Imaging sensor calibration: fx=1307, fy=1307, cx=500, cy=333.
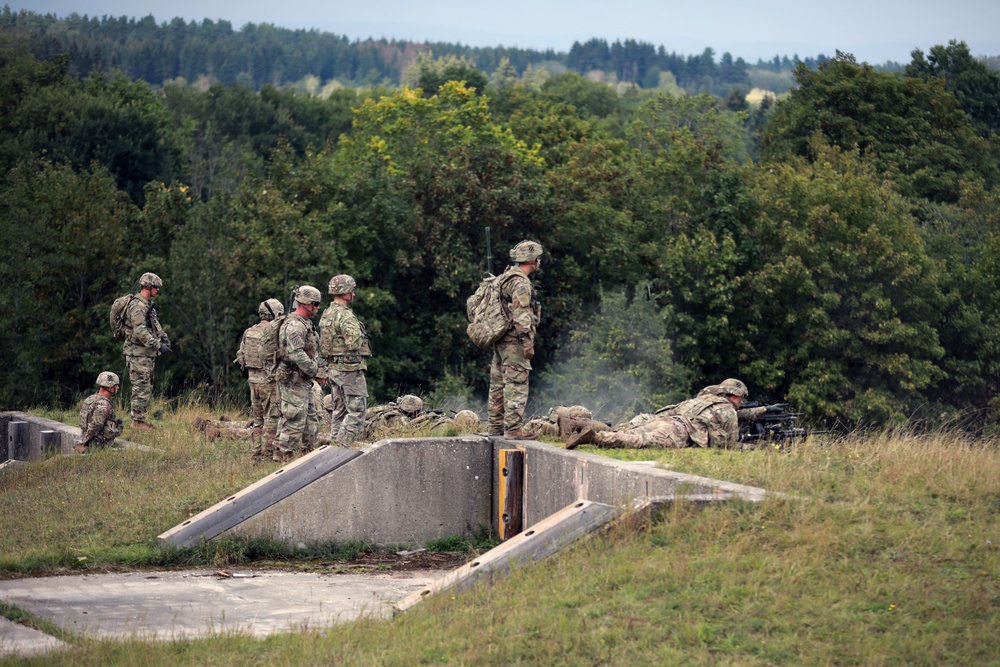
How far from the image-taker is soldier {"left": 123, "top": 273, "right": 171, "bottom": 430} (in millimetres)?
19047

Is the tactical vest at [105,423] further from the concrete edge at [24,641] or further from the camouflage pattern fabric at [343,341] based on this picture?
the concrete edge at [24,641]

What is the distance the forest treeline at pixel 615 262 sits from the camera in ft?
115

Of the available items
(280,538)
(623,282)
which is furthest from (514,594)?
(623,282)

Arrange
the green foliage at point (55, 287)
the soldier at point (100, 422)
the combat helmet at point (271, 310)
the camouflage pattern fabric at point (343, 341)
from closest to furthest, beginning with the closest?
1. the camouflage pattern fabric at point (343, 341)
2. the combat helmet at point (271, 310)
3. the soldier at point (100, 422)
4. the green foliage at point (55, 287)

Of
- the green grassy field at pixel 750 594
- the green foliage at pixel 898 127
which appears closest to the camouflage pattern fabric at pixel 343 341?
the green grassy field at pixel 750 594

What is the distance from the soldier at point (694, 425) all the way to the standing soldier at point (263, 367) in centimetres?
361

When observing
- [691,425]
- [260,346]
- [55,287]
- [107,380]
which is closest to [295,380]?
[260,346]

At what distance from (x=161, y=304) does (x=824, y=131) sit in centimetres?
2664

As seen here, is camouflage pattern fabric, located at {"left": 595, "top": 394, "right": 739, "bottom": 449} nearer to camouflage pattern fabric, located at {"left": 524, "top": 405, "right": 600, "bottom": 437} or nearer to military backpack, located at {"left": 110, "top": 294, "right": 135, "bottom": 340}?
camouflage pattern fabric, located at {"left": 524, "top": 405, "right": 600, "bottom": 437}

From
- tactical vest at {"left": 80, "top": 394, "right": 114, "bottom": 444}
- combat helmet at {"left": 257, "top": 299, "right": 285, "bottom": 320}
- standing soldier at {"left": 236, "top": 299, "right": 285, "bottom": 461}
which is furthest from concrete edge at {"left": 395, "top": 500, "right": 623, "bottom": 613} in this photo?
tactical vest at {"left": 80, "top": 394, "right": 114, "bottom": 444}

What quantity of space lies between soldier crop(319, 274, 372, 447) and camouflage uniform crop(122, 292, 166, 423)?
5806 mm

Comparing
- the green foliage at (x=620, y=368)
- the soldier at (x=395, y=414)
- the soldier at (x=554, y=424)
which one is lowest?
the green foliage at (x=620, y=368)

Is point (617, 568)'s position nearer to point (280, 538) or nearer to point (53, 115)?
point (280, 538)

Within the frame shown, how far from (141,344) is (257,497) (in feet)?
25.1
